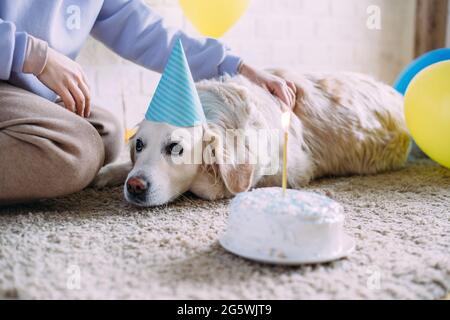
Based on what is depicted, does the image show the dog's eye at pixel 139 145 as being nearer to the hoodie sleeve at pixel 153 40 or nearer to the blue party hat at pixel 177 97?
the blue party hat at pixel 177 97

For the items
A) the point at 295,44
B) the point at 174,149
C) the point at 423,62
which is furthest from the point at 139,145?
the point at 295,44

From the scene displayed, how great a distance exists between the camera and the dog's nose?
1.32 metres

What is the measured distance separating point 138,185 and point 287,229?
487 millimetres

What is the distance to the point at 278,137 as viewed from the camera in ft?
5.24

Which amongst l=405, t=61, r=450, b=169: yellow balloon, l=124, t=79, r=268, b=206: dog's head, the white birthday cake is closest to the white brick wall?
l=124, t=79, r=268, b=206: dog's head

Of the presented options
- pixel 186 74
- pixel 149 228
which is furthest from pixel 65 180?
pixel 186 74

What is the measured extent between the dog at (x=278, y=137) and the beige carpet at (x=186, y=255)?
0.26 ft

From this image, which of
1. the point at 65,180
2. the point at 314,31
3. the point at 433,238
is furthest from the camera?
the point at 314,31

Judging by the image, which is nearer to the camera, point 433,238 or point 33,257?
point 33,257

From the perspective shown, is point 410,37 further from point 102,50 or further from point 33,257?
point 33,257

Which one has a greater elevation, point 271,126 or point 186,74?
point 186,74
